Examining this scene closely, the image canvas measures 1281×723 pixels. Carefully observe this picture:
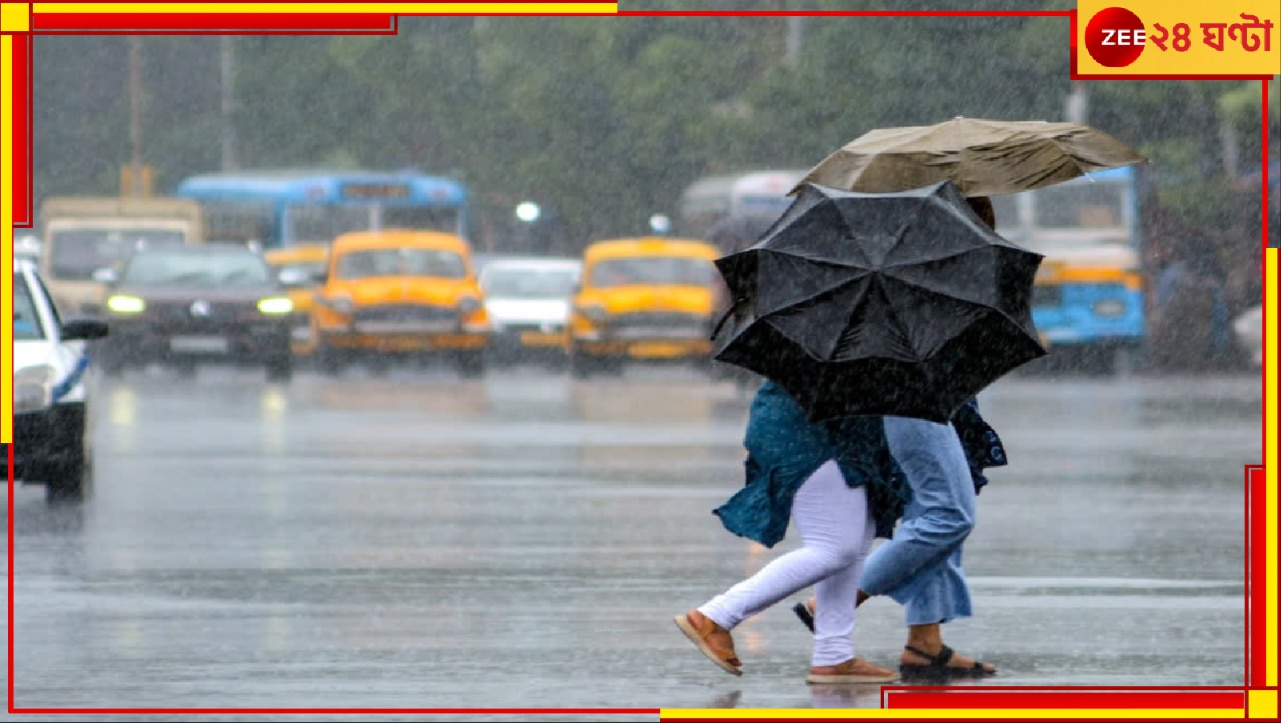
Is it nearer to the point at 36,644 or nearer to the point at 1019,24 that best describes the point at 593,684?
the point at 36,644

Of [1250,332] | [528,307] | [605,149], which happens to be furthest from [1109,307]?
[605,149]

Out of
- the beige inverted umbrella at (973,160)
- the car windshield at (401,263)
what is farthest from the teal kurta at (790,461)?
the car windshield at (401,263)

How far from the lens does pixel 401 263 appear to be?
33344 mm

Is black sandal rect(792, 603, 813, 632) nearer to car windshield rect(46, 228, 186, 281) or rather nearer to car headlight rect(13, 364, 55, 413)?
car headlight rect(13, 364, 55, 413)

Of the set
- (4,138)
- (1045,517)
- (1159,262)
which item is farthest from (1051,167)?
(1159,262)

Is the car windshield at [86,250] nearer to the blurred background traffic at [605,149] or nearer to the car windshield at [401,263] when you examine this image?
the blurred background traffic at [605,149]

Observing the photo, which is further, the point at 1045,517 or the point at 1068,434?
the point at 1068,434

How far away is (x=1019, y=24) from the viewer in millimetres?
39781

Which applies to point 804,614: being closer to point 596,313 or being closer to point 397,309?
point 596,313

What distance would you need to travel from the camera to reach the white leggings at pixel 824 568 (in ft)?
25.0

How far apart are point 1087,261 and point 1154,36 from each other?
27286mm

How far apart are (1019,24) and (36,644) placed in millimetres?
32284

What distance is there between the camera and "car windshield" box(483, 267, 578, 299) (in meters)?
36.9

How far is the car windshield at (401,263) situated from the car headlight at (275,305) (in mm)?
2408
